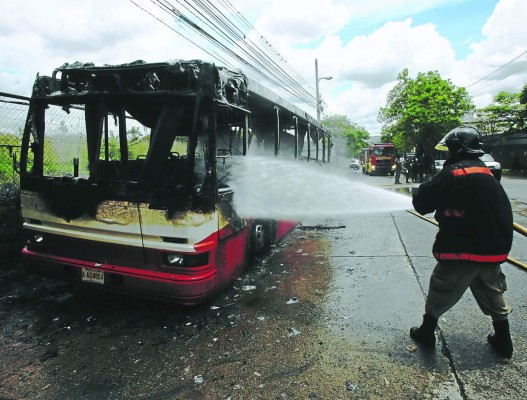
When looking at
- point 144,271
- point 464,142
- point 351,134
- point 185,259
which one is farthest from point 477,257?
point 351,134

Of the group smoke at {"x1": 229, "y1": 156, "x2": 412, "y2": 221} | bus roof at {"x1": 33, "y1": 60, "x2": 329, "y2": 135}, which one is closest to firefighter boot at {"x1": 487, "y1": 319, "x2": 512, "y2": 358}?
smoke at {"x1": 229, "y1": 156, "x2": 412, "y2": 221}

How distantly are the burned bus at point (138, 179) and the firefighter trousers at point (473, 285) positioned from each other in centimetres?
203

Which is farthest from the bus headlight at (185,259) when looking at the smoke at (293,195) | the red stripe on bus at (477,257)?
the red stripe on bus at (477,257)

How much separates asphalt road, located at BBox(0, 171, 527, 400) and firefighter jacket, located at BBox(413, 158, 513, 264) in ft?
3.00

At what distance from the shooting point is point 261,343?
3.19 m

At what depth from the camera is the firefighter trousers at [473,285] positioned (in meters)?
2.80

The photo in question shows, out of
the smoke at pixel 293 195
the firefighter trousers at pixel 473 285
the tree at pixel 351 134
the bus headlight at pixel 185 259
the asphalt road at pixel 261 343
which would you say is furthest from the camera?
the tree at pixel 351 134

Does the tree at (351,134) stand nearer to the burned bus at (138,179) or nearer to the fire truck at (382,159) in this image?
the fire truck at (382,159)

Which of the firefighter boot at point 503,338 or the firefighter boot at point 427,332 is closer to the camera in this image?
the firefighter boot at point 503,338

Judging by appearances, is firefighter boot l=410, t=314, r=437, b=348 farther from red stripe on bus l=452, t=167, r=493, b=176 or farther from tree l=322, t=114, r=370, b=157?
tree l=322, t=114, r=370, b=157

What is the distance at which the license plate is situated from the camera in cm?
353

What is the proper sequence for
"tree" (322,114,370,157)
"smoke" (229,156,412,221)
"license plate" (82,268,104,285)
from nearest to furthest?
"license plate" (82,268,104,285)
"smoke" (229,156,412,221)
"tree" (322,114,370,157)

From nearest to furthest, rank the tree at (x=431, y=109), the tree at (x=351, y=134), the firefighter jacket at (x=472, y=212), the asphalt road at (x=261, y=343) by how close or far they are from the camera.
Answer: the asphalt road at (x=261, y=343) → the firefighter jacket at (x=472, y=212) → the tree at (x=431, y=109) → the tree at (x=351, y=134)

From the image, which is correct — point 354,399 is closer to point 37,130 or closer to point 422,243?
point 37,130
